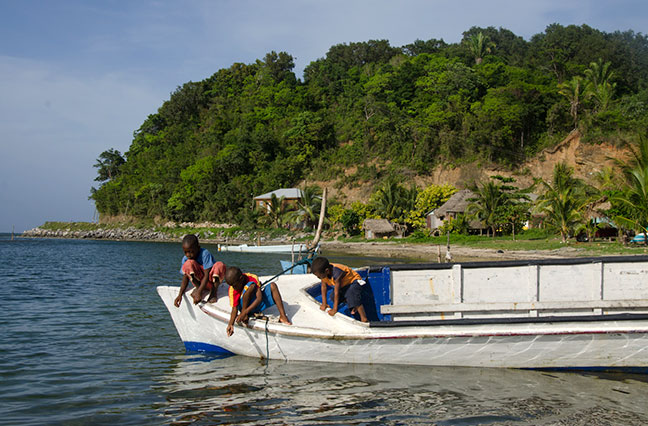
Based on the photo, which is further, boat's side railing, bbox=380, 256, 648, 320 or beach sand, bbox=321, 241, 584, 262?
beach sand, bbox=321, 241, 584, 262

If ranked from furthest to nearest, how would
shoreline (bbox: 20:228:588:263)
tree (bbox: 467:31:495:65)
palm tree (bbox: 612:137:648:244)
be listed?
tree (bbox: 467:31:495:65)
shoreline (bbox: 20:228:588:263)
palm tree (bbox: 612:137:648:244)

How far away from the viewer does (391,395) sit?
6.45 m

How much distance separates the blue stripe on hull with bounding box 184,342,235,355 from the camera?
834 centimetres

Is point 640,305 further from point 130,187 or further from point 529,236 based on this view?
point 130,187

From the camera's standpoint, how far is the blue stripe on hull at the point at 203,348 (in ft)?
27.3

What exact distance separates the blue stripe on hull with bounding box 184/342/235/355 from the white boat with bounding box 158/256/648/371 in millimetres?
25

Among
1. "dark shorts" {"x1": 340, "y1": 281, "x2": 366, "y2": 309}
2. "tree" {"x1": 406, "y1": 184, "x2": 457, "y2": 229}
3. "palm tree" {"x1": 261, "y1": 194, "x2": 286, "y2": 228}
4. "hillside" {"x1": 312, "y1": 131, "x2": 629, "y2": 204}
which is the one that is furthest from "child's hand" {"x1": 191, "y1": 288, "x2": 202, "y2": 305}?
"palm tree" {"x1": 261, "y1": 194, "x2": 286, "y2": 228}

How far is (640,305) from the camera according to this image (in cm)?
721

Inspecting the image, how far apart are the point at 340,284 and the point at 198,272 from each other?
2297mm

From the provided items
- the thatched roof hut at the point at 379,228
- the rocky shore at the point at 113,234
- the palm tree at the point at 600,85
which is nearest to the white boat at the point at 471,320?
the thatched roof hut at the point at 379,228

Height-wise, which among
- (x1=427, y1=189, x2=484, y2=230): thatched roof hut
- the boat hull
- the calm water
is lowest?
the calm water

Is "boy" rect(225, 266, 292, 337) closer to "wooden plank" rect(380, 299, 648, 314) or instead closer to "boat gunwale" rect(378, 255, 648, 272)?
"wooden plank" rect(380, 299, 648, 314)

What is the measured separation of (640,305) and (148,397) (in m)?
7.03

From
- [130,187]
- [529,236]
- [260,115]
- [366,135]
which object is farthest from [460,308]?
[130,187]
